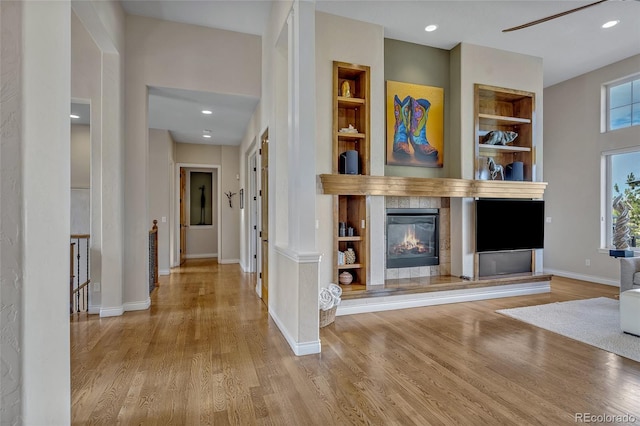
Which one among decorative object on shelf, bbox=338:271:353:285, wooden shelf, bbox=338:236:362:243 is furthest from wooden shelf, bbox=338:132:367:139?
decorative object on shelf, bbox=338:271:353:285

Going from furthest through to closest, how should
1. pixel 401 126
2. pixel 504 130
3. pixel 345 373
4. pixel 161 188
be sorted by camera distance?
pixel 161 188 → pixel 504 130 → pixel 401 126 → pixel 345 373

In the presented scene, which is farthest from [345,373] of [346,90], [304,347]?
[346,90]

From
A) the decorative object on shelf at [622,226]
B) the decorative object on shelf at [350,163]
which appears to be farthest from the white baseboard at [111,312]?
the decorative object on shelf at [622,226]

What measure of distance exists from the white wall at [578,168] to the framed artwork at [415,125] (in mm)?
2881

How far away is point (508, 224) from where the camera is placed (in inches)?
188

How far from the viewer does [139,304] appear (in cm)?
394

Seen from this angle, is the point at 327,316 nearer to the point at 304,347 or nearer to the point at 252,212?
the point at 304,347

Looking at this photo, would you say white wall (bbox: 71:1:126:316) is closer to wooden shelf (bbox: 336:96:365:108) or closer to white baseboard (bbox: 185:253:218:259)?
wooden shelf (bbox: 336:96:365:108)

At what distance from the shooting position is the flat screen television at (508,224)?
15.1 ft

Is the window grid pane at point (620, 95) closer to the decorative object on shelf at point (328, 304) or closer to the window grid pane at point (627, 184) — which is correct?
the window grid pane at point (627, 184)

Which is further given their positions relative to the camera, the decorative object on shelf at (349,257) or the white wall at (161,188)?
the white wall at (161,188)

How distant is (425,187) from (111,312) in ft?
13.2

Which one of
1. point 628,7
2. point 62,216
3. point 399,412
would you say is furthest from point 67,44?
point 628,7

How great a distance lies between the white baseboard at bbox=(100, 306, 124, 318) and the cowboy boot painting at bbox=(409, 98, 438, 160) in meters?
4.20
